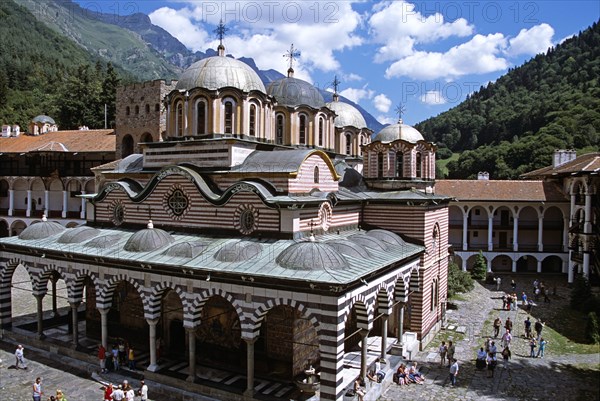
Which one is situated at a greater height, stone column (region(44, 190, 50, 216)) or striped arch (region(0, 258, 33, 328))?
stone column (region(44, 190, 50, 216))

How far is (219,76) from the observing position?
19547mm

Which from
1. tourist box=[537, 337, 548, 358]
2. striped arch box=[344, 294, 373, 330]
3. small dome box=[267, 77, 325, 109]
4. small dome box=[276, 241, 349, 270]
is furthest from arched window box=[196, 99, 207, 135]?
tourist box=[537, 337, 548, 358]

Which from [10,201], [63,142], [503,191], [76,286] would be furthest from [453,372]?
[10,201]

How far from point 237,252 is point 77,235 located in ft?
24.8

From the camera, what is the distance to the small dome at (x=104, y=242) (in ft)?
57.1

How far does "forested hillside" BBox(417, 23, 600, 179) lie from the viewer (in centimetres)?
5900

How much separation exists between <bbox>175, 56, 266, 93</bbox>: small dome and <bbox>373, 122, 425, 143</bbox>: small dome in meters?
6.33

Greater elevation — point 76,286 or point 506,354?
point 76,286

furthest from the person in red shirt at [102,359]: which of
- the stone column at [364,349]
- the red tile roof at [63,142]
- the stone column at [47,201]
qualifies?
the stone column at [47,201]

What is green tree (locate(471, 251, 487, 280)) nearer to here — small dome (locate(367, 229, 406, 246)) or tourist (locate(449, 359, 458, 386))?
small dome (locate(367, 229, 406, 246))

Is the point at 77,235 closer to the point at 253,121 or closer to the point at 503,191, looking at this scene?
the point at 253,121

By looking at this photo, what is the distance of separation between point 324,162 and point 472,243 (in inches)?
959

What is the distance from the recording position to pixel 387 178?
2234cm

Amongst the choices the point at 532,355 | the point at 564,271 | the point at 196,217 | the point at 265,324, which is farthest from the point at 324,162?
the point at 564,271
